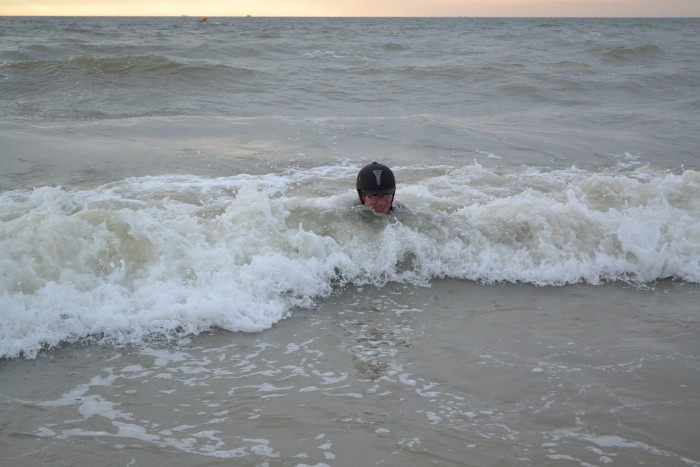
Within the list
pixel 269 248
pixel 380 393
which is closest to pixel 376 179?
pixel 269 248

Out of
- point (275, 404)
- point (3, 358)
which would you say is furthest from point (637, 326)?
point (3, 358)

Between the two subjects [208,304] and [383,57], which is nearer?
[208,304]

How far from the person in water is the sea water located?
21cm

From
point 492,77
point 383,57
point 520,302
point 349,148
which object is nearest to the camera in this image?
point 520,302

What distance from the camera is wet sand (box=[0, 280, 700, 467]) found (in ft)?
12.5

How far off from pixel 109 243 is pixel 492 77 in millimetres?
18596

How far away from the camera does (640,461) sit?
3.75 meters

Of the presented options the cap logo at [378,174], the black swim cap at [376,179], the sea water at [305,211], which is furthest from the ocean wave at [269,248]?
the cap logo at [378,174]

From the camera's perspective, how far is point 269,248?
22.2 feet

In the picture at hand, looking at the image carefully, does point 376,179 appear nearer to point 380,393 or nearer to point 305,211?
point 305,211

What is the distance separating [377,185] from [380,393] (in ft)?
10.6

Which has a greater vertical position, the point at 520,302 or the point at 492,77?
the point at 492,77

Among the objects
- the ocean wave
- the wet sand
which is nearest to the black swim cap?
the ocean wave

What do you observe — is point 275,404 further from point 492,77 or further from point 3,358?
point 492,77
